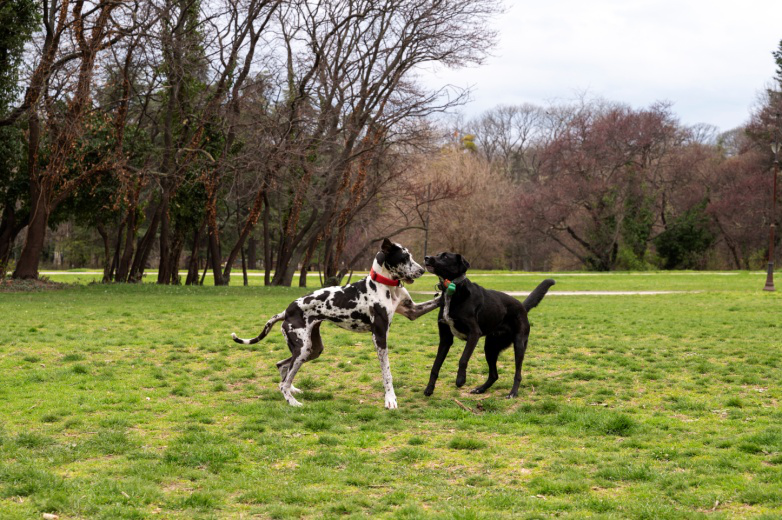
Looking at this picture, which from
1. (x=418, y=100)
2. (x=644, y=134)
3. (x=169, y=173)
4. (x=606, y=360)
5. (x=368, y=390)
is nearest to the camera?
(x=368, y=390)

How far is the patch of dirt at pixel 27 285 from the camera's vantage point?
2116cm

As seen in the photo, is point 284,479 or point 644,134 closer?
point 284,479

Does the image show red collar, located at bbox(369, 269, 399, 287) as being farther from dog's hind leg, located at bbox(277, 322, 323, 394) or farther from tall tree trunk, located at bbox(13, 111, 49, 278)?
tall tree trunk, located at bbox(13, 111, 49, 278)

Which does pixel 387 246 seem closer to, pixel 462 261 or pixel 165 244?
pixel 462 261

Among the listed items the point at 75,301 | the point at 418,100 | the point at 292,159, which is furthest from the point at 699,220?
the point at 75,301

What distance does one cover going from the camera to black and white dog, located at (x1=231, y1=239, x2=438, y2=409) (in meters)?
7.26

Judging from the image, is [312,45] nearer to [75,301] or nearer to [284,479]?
[75,301]

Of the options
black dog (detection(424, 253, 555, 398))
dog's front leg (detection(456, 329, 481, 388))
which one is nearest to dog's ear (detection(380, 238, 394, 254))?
black dog (detection(424, 253, 555, 398))

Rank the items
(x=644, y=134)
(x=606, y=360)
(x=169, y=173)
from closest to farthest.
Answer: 1. (x=606, y=360)
2. (x=169, y=173)
3. (x=644, y=134)

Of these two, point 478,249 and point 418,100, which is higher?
point 418,100

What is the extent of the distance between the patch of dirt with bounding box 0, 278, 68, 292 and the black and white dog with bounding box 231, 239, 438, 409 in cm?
1657

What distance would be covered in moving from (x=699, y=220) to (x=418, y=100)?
113ft

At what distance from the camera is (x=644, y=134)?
53969 millimetres

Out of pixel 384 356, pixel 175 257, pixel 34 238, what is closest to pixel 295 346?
pixel 384 356
